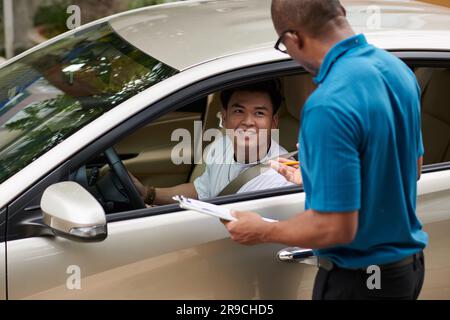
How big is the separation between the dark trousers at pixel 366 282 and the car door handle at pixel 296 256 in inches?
15.0

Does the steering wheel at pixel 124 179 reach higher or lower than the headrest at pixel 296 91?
lower

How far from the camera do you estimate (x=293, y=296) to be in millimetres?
3082

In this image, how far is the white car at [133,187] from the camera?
2.83 m

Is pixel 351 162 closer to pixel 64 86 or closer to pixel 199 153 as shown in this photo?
pixel 64 86

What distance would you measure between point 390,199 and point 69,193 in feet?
3.40

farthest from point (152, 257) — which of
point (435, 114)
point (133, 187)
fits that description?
point (435, 114)

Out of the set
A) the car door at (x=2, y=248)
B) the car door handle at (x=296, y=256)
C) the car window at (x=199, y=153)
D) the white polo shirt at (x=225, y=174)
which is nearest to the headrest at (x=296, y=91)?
the car window at (x=199, y=153)

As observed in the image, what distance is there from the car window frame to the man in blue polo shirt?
569mm

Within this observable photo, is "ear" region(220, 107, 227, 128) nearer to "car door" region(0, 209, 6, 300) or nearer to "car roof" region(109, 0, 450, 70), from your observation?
"car roof" region(109, 0, 450, 70)

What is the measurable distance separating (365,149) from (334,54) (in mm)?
281

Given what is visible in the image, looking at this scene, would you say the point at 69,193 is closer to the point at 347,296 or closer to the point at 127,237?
the point at 127,237

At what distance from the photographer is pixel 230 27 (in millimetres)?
3447

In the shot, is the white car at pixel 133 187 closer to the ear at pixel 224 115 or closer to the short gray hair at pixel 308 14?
the ear at pixel 224 115

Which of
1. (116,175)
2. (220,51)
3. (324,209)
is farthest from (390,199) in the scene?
(116,175)
